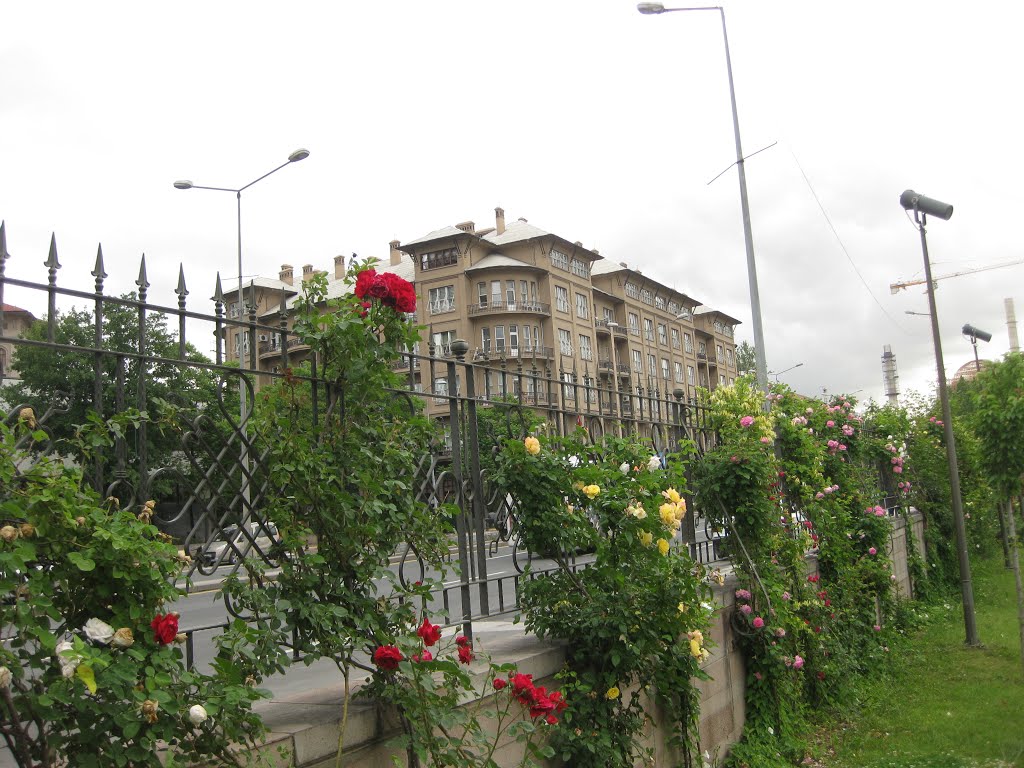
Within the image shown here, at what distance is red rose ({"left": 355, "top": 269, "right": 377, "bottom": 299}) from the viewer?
333cm

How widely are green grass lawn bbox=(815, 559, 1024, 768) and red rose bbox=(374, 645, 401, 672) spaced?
471 centimetres

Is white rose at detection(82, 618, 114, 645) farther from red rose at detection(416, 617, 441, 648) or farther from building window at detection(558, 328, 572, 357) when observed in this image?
building window at detection(558, 328, 572, 357)

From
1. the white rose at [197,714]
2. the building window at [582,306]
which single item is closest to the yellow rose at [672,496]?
the white rose at [197,714]

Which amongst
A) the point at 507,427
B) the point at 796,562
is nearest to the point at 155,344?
the point at 507,427

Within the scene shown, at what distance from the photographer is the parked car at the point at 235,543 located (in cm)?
305

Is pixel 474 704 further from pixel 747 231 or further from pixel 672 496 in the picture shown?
pixel 747 231

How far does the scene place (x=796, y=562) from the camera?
7.79 metres

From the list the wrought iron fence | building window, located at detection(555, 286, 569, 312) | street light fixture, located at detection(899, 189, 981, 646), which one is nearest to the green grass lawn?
street light fixture, located at detection(899, 189, 981, 646)

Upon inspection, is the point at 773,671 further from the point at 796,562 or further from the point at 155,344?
the point at 155,344

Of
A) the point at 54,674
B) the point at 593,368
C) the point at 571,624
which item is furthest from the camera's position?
the point at 593,368

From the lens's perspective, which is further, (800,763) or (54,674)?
(800,763)

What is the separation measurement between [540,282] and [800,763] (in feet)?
167

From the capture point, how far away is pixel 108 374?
3.29 metres

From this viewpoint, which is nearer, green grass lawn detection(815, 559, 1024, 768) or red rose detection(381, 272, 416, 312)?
red rose detection(381, 272, 416, 312)
